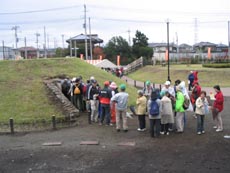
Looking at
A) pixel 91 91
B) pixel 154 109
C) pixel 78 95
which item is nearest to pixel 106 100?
pixel 91 91

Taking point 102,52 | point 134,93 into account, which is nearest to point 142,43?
point 102,52

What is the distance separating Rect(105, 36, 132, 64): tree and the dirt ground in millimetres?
58609

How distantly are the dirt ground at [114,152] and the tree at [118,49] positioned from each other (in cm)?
5861

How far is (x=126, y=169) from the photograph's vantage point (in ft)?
26.8

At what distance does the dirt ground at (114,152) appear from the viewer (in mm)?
8344

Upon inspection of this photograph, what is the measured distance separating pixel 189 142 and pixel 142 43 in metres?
63.3

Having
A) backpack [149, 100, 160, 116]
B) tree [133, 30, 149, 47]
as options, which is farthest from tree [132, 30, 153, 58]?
backpack [149, 100, 160, 116]

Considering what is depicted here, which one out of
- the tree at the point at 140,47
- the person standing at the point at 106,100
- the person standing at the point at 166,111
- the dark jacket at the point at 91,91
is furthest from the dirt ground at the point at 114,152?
the tree at the point at 140,47

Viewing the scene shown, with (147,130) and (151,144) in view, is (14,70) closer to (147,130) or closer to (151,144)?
(147,130)

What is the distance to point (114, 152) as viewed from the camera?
9648 mm

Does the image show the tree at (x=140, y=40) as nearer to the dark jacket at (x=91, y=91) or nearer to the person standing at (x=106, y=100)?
the dark jacket at (x=91, y=91)

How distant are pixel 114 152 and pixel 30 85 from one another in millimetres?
9816

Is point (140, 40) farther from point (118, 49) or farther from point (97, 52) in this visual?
point (97, 52)

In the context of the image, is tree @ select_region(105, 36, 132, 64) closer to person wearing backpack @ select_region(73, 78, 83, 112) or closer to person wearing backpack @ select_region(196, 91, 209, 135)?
person wearing backpack @ select_region(73, 78, 83, 112)
